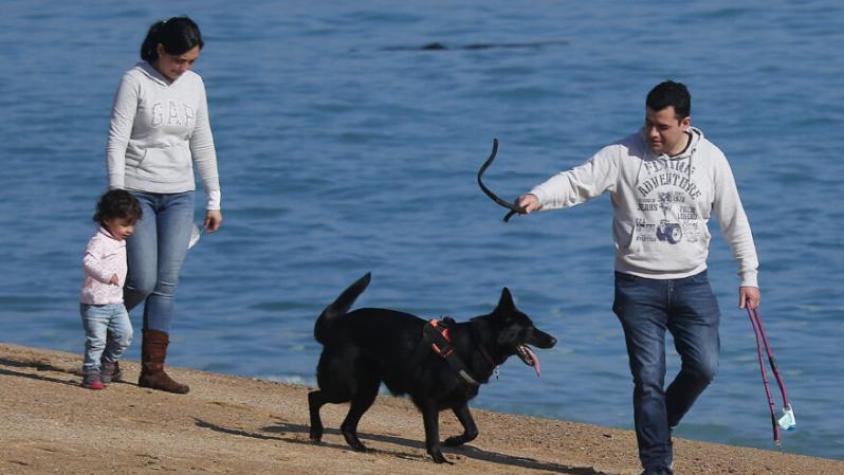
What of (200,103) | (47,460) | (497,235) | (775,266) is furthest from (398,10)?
(47,460)

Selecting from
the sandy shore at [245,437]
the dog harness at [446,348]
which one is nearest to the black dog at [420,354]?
the dog harness at [446,348]

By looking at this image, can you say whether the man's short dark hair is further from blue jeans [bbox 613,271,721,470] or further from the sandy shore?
the sandy shore

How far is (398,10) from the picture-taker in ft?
98.7

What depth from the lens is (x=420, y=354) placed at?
23.5 ft

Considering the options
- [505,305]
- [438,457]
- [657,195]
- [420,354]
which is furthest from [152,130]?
[657,195]

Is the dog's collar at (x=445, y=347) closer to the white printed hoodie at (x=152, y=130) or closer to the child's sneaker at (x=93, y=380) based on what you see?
the white printed hoodie at (x=152, y=130)

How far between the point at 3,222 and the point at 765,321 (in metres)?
7.64

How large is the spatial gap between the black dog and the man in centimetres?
58

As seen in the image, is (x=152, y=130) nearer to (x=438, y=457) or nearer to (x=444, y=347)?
(x=444, y=347)

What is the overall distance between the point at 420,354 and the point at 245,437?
0.90 meters

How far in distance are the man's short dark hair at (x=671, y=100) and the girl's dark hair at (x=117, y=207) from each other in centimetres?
246

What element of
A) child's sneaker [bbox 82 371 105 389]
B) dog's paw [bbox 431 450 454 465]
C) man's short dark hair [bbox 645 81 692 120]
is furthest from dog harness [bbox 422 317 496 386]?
child's sneaker [bbox 82 371 105 389]

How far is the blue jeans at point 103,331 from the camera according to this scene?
7934 mm

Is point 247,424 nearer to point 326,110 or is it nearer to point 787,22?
point 326,110
